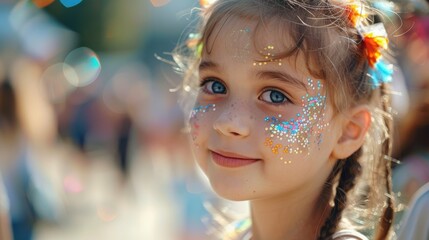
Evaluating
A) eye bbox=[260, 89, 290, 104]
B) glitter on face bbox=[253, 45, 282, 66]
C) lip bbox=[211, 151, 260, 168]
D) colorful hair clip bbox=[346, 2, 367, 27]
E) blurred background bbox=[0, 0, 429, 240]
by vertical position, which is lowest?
blurred background bbox=[0, 0, 429, 240]

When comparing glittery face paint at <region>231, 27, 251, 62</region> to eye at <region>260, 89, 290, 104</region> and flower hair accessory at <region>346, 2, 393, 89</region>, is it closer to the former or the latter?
eye at <region>260, 89, 290, 104</region>

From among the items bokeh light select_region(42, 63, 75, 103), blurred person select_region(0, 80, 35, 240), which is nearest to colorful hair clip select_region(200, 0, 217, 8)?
blurred person select_region(0, 80, 35, 240)

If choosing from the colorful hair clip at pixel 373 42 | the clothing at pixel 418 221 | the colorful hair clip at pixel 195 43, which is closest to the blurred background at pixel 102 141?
the clothing at pixel 418 221

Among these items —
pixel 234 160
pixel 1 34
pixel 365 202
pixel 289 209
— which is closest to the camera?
pixel 234 160

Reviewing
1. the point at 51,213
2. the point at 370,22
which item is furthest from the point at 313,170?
the point at 51,213

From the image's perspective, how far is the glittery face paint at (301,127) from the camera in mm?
2195

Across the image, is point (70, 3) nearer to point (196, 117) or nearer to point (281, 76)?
point (196, 117)

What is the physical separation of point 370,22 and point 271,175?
613 mm

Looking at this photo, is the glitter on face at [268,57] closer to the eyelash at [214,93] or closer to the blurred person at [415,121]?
the eyelash at [214,93]

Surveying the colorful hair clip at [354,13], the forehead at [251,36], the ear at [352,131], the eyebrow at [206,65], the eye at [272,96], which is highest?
the colorful hair clip at [354,13]

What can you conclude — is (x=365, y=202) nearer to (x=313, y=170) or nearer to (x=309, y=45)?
(x=313, y=170)

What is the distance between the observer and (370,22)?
8.04 ft

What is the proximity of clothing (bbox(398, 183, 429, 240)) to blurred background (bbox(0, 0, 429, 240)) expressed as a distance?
3.94ft

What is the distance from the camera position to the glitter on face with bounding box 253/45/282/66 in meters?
2.20
